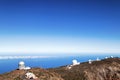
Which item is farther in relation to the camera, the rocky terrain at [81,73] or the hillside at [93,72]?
the hillside at [93,72]

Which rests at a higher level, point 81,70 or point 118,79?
point 81,70

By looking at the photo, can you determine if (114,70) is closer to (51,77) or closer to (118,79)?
(118,79)

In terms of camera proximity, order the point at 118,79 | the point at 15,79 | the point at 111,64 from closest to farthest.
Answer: the point at 15,79 → the point at 118,79 → the point at 111,64

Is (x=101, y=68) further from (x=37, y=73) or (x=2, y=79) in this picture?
(x=2, y=79)

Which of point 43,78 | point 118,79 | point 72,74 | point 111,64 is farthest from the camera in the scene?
point 111,64

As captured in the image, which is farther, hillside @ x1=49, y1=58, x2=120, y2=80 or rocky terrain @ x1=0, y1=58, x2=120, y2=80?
hillside @ x1=49, y1=58, x2=120, y2=80

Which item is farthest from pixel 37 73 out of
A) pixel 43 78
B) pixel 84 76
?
pixel 84 76

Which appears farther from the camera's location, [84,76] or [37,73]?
[84,76]

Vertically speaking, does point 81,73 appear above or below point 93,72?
above

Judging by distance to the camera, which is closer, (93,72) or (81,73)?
(81,73)
